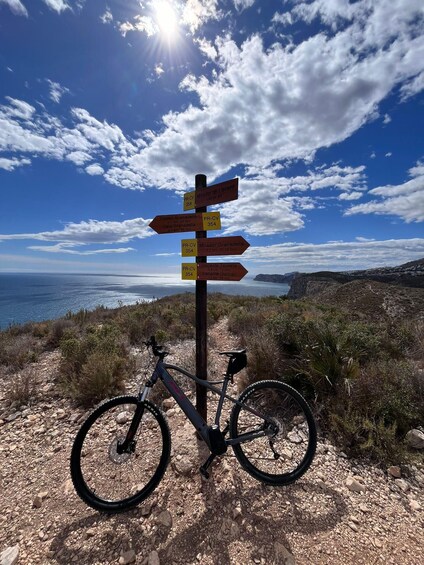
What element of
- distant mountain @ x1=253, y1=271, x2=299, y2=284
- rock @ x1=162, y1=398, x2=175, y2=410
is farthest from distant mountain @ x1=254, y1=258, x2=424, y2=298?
distant mountain @ x1=253, y1=271, x2=299, y2=284

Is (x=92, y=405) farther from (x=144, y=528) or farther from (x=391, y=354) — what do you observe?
(x=391, y=354)

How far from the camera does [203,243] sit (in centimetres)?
321

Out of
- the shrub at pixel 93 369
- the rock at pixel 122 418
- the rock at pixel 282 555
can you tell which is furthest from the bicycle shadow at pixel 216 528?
the shrub at pixel 93 369

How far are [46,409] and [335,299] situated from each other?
17.3 metres

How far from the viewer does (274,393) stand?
11.9 ft

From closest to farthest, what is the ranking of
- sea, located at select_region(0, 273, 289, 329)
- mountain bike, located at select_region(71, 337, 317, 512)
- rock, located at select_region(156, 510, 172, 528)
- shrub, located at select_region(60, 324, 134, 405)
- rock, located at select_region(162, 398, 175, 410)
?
rock, located at select_region(156, 510, 172, 528), mountain bike, located at select_region(71, 337, 317, 512), rock, located at select_region(162, 398, 175, 410), shrub, located at select_region(60, 324, 134, 405), sea, located at select_region(0, 273, 289, 329)

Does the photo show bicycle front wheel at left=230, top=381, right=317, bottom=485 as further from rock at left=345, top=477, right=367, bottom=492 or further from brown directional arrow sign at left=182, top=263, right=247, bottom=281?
brown directional arrow sign at left=182, top=263, right=247, bottom=281

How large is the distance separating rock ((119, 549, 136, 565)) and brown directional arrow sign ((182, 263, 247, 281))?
102 inches

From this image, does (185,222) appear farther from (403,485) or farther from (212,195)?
(403,485)

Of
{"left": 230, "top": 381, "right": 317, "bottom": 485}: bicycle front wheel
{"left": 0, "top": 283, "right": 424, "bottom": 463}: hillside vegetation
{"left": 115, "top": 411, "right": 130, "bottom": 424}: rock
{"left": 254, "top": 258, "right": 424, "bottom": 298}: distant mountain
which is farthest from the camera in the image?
{"left": 254, "top": 258, "right": 424, "bottom": 298}: distant mountain

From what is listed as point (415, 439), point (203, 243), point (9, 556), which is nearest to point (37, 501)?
point (9, 556)

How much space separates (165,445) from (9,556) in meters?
1.42

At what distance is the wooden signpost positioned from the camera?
119 inches

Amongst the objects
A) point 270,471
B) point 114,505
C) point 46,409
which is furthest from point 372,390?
point 46,409
